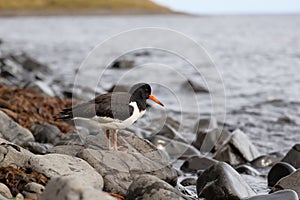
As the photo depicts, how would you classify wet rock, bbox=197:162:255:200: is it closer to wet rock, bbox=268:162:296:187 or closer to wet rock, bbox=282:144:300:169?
wet rock, bbox=268:162:296:187

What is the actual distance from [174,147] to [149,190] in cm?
503

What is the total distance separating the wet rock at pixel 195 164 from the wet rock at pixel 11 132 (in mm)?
2852

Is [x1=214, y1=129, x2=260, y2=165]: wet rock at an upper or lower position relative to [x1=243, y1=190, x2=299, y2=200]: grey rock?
lower

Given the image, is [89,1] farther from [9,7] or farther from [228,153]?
[228,153]

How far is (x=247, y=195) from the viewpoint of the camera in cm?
698

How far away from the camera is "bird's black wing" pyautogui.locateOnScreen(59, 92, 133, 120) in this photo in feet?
22.9

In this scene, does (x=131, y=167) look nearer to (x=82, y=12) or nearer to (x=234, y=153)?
(x=234, y=153)

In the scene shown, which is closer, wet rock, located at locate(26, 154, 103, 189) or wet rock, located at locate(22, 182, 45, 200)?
wet rock, located at locate(22, 182, 45, 200)

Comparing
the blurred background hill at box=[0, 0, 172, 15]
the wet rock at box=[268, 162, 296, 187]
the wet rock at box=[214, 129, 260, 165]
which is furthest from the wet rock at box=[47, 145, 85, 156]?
the blurred background hill at box=[0, 0, 172, 15]

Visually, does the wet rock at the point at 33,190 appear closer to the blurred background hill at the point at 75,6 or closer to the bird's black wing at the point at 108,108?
the bird's black wing at the point at 108,108

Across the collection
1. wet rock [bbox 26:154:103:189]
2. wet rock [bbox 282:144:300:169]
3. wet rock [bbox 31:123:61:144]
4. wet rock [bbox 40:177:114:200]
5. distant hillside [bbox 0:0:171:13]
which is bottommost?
distant hillside [bbox 0:0:171:13]


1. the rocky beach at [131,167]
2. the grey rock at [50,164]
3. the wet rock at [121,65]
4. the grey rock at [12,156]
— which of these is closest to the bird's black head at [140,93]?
the rocky beach at [131,167]

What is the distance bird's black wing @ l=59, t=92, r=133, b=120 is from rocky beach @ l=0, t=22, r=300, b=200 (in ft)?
1.58

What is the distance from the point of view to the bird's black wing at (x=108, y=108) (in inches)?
275
